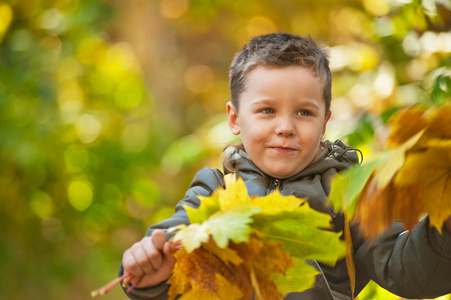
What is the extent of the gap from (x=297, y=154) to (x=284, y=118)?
86 mm

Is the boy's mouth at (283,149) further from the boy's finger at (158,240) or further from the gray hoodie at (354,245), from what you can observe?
the boy's finger at (158,240)

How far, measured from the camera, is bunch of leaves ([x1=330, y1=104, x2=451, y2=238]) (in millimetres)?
931

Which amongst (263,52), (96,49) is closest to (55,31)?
(96,49)

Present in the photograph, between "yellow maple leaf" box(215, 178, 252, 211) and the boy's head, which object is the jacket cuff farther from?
the boy's head

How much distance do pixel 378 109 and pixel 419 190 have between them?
1806 millimetres

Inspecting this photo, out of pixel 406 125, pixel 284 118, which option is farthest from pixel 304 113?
pixel 406 125

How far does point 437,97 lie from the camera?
5.49 feet

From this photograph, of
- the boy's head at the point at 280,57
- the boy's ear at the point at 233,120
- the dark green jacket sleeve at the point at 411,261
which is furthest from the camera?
the boy's ear at the point at 233,120

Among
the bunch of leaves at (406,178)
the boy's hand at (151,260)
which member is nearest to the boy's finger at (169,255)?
the boy's hand at (151,260)

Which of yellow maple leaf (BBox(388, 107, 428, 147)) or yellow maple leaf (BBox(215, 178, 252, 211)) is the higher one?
yellow maple leaf (BBox(388, 107, 428, 147))

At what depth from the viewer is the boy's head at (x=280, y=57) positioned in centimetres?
145

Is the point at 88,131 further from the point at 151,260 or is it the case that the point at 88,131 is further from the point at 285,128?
the point at 151,260

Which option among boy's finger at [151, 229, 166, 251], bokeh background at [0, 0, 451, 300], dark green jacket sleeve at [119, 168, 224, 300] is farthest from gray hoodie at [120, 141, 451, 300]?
bokeh background at [0, 0, 451, 300]

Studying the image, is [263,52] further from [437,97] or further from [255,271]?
[255,271]
